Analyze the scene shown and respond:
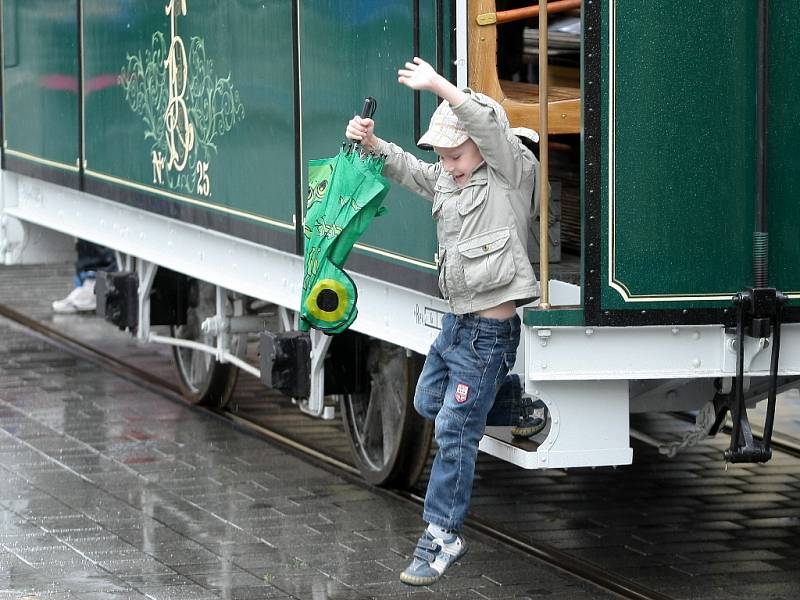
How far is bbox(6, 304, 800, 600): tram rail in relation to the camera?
21.2 feet

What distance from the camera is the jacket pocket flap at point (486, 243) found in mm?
5559

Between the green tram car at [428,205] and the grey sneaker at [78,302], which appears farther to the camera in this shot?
the grey sneaker at [78,302]

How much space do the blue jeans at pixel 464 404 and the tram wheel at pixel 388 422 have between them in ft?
5.91

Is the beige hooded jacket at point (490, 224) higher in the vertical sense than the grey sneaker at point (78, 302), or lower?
higher

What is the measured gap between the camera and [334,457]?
886cm

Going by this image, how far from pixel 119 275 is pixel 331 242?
A: 4.63 m

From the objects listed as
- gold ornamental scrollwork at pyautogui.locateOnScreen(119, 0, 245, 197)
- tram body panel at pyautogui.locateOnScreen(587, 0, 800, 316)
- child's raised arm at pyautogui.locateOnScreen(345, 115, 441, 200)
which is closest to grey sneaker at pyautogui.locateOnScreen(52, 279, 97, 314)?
gold ornamental scrollwork at pyautogui.locateOnScreen(119, 0, 245, 197)

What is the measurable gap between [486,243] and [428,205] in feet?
2.95

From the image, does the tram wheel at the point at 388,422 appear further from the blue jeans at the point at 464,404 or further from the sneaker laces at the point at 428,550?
the sneaker laces at the point at 428,550

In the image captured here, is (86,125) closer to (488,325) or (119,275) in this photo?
(119,275)

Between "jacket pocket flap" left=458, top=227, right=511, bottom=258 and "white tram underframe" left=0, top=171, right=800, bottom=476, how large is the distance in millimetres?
296

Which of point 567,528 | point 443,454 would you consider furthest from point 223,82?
point 443,454

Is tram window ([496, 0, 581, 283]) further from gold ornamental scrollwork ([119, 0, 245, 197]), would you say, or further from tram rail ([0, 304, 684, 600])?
gold ornamental scrollwork ([119, 0, 245, 197])

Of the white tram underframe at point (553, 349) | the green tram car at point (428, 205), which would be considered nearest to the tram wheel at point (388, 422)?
the green tram car at point (428, 205)
